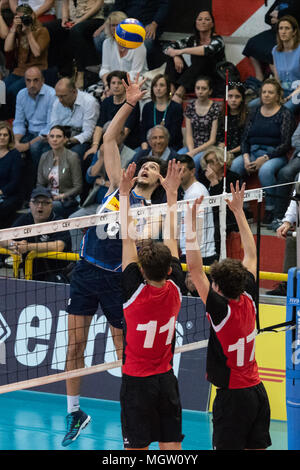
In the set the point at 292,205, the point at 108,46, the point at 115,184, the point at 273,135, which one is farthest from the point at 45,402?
the point at 108,46

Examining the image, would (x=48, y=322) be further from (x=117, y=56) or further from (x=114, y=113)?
(x=117, y=56)

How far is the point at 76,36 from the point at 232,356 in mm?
8646

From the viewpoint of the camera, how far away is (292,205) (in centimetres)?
790

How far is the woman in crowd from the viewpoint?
10.9 meters

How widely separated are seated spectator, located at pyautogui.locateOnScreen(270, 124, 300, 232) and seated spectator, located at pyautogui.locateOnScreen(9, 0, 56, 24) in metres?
5.61

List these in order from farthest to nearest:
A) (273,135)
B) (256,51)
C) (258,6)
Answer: (258,6)
(256,51)
(273,135)

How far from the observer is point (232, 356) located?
596cm

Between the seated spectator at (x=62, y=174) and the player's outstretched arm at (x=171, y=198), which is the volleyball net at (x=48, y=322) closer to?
the seated spectator at (x=62, y=174)

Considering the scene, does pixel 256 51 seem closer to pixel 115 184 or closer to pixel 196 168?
pixel 196 168

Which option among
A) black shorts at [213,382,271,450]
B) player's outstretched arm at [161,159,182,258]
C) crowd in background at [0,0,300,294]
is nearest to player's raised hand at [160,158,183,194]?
player's outstretched arm at [161,159,182,258]

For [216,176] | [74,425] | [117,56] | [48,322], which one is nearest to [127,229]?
[74,425]

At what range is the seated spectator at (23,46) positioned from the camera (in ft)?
42.6
